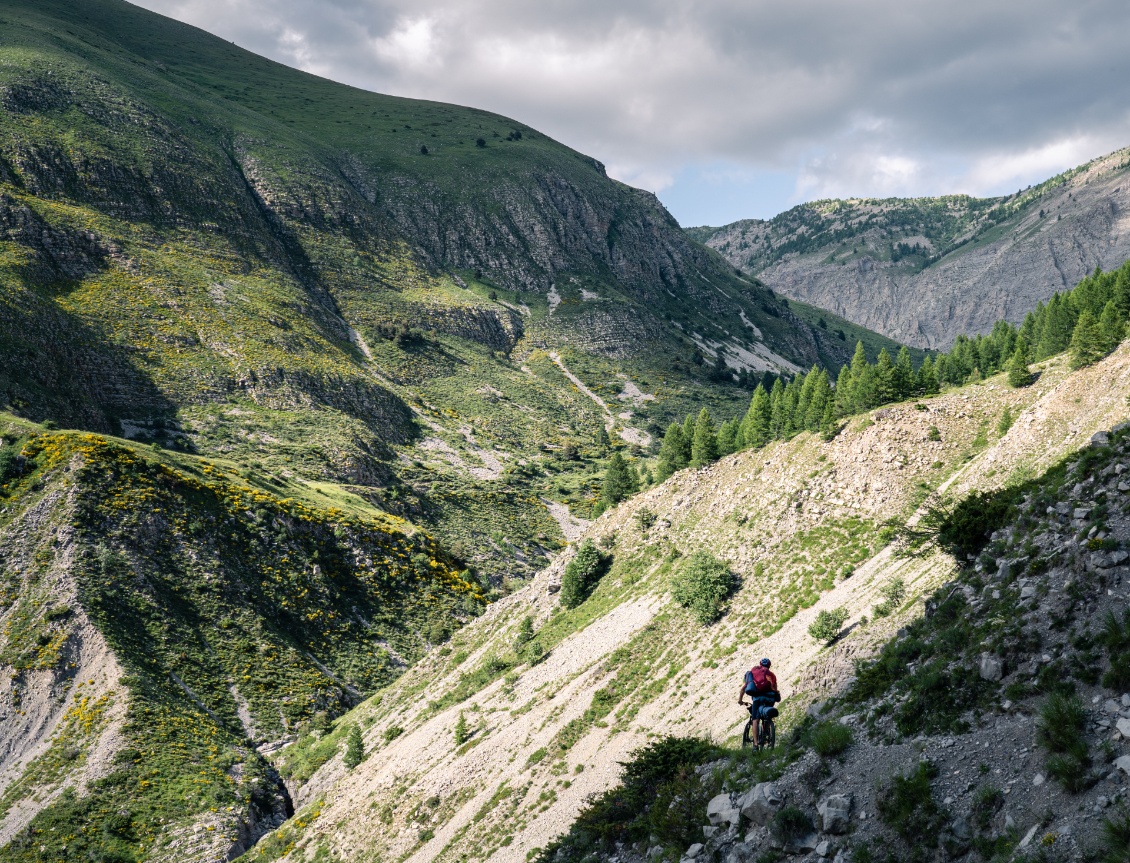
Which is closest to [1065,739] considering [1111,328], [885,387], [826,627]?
[826,627]

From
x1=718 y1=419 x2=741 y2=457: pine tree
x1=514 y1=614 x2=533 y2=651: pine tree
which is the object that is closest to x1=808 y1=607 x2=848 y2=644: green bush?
x1=514 y1=614 x2=533 y2=651: pine tree

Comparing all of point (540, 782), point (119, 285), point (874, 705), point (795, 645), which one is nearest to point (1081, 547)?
point (874, 705)

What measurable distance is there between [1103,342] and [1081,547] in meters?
35.9

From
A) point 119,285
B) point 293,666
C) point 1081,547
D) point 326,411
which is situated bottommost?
point 1081,547

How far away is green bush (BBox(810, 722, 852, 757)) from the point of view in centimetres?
1425

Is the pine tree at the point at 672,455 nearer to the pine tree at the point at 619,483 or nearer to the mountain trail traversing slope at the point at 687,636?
the pine tree at the point at 619,483

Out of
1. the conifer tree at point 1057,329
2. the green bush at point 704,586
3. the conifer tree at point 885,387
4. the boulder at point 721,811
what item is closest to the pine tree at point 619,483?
the conifer tree at point 885,387

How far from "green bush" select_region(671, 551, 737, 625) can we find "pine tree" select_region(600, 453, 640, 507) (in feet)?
114

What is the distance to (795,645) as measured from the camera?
84.8ft

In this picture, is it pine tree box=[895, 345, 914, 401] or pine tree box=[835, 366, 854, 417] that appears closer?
pine tree box=[835, 366, 854, 417]

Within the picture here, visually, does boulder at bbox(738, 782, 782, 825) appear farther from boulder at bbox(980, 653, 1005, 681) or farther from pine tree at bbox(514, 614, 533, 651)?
pine tree at bbox(514, 614, 533, 651)

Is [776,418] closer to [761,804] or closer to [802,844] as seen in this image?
[761,804]

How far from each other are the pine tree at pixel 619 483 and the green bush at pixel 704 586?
1372 inches

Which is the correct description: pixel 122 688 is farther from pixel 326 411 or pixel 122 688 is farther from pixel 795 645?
pixel 326 411
